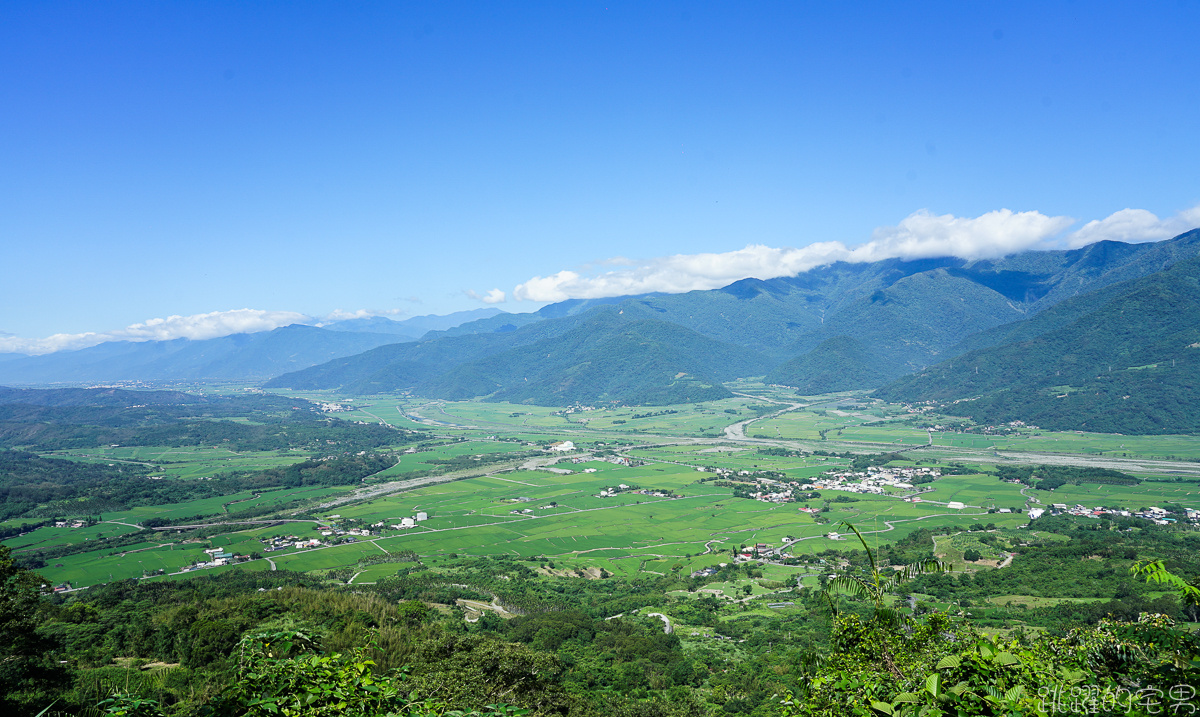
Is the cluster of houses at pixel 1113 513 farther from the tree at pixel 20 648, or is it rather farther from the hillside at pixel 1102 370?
the tree at pixel 20 648

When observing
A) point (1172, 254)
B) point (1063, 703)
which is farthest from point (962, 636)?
point (1172, 254)

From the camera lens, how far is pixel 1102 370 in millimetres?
116812

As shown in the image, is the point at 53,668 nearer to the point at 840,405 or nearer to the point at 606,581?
the point at 606,581

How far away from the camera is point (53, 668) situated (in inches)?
727

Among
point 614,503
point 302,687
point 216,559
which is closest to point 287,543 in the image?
point 216,559

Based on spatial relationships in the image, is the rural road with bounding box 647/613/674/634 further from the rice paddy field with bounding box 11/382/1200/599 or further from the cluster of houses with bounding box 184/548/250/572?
the cluster of houses with bounding box 184/548/250/572

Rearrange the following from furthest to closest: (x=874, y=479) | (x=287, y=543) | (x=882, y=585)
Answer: (x=874, y=479), (x=287, y=543), (x=882, y=585)

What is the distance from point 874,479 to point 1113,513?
77.3 feet

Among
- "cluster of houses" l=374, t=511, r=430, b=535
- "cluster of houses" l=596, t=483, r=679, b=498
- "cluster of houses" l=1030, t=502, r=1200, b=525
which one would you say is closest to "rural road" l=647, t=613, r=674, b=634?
"cluster of houses" l=374, t=511, r=430, b=535

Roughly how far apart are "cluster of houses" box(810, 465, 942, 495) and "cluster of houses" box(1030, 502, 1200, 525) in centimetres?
1428

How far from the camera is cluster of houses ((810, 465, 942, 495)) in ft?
229

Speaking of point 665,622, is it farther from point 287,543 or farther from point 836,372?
point 836,372

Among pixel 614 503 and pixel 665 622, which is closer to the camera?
pixel 665 622

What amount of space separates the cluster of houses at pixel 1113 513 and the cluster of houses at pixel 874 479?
14.3 meters
